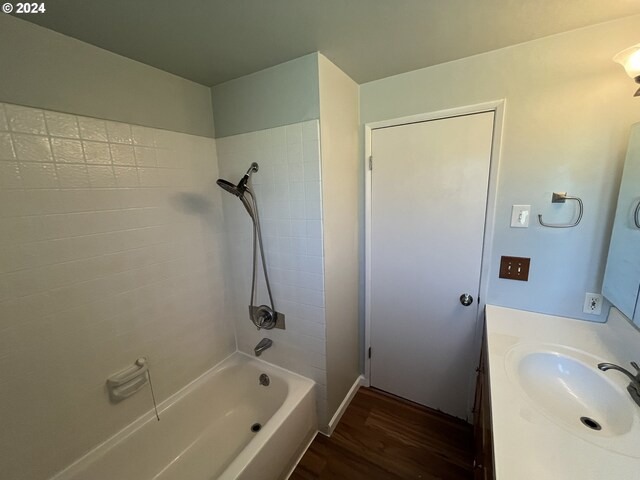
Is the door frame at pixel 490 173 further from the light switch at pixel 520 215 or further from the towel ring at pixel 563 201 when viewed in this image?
the towel ring at pixel 563 201

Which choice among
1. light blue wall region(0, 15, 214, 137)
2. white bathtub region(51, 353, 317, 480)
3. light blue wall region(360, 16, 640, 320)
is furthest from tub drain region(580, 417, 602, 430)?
light blue wall region(0, 15, 214, 137)

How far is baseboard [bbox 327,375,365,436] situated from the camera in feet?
5.61

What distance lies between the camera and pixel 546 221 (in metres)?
1.31

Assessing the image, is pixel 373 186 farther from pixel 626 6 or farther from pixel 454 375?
pixel 454 375

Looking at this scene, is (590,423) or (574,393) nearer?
(590,423)

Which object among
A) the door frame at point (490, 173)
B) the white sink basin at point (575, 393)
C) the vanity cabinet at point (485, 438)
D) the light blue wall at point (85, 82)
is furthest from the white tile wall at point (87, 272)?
the white sink basin at point (575, 393)

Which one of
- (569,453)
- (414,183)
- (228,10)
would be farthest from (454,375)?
(228,10)

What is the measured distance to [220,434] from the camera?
164cm

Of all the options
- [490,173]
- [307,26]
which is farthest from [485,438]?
[307,26]

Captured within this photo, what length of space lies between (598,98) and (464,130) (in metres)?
0.53

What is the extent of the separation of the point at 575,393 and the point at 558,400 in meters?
0.08

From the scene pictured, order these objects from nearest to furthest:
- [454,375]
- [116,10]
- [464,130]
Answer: [116,10] < [464,130] < [454,375]

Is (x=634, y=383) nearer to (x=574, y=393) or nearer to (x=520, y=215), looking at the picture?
(x=574, y=393)

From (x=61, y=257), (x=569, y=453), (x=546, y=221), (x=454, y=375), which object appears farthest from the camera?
(x=454, y=375)
